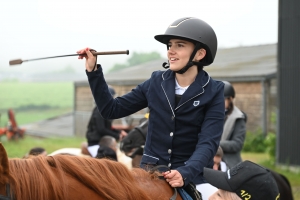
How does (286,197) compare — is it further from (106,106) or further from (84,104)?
(84,104)

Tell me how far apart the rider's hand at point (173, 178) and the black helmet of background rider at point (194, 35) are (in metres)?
0.74

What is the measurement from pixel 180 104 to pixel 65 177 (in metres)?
1.11

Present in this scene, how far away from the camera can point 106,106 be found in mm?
3383

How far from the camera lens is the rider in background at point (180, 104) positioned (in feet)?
10.7

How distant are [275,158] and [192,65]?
10.8m

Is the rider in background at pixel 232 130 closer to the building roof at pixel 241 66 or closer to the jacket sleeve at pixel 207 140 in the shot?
the jacket sleeve at pixel 207 140

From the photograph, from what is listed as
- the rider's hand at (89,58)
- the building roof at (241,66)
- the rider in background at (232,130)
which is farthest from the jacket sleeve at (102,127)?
the building roof at (241,66)

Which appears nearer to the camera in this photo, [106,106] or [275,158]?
[106,106]

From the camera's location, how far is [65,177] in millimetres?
2420

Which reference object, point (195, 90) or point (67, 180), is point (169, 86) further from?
point (67, 180)

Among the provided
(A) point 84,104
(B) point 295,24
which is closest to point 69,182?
(B) point 295,24

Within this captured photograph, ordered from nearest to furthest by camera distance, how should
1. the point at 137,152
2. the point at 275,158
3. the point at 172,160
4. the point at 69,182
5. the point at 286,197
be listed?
the point at 69,182 → the point at 172,160 → the point at 286,197 → the point at 137,152 → the point at 275,158

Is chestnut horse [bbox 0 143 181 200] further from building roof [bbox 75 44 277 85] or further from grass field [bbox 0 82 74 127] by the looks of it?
grass field [bbox 0 82 74 127]

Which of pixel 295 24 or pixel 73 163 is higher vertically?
pixel 73 163
